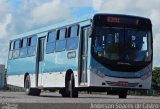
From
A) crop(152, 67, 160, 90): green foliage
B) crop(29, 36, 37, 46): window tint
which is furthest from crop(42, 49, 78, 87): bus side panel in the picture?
crop(152, 67, 160, 90): green foliage

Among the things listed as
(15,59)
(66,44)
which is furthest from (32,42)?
(66,44)

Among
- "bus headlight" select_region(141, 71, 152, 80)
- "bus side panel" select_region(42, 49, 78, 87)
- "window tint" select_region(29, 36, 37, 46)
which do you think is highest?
"window tint" select_region(29, 36, 37, 46)

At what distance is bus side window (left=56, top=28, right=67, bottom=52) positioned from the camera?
24.8 m

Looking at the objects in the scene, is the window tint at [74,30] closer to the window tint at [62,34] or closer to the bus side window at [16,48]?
the window tint at [62,34]

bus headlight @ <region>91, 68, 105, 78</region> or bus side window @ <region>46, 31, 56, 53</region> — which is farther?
bus side window @ <region>46, 31, 56, 53</region>

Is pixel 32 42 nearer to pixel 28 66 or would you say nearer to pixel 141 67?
pixel 28 66

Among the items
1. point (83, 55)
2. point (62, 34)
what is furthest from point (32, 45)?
point (83, 55)

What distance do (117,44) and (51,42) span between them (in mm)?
5494

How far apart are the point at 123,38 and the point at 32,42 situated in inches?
352

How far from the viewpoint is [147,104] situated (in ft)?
30.8

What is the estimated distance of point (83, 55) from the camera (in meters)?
22.6

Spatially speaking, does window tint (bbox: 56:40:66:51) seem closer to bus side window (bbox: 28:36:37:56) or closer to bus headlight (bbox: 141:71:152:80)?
bus side window (bbox: 28:36:37:56)

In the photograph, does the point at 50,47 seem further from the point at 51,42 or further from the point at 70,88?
the point at 70,88

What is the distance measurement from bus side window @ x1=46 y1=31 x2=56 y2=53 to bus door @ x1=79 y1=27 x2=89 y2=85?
356cm
